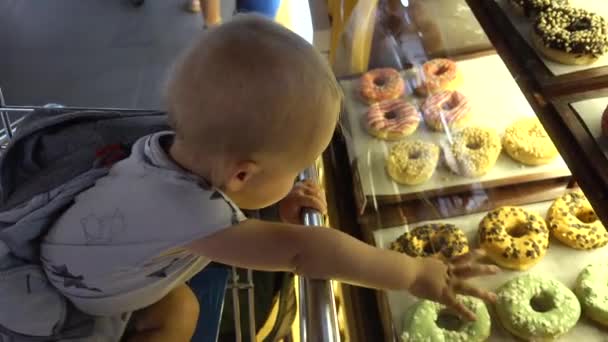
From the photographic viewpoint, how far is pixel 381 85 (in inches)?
49.4

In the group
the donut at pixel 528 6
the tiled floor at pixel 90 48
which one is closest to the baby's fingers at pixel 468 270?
the donut at pixel 528 6

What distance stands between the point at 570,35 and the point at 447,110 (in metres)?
0.32

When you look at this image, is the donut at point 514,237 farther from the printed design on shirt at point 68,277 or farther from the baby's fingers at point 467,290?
the printed design on shirt at point 68,277

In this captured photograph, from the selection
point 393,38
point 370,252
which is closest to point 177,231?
point 370,252

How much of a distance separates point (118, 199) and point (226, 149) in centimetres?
13

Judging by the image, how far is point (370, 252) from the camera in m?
0.63

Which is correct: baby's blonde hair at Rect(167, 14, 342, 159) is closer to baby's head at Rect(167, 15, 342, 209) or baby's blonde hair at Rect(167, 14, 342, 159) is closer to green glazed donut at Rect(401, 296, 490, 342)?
baby's head at Rect(167, 15, 342, 209)

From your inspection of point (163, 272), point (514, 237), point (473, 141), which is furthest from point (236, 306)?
point (473, 141)

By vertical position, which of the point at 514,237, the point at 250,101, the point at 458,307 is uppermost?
the point at 250,101

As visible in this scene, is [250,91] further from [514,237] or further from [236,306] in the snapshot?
[514,237]

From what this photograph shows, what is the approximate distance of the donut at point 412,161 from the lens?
3.52 ft

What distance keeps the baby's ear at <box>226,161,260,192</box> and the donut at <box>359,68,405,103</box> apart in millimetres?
667

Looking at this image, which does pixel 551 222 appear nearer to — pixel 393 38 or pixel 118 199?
pixel 393 38

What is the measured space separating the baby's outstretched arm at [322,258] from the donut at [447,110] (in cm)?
56
